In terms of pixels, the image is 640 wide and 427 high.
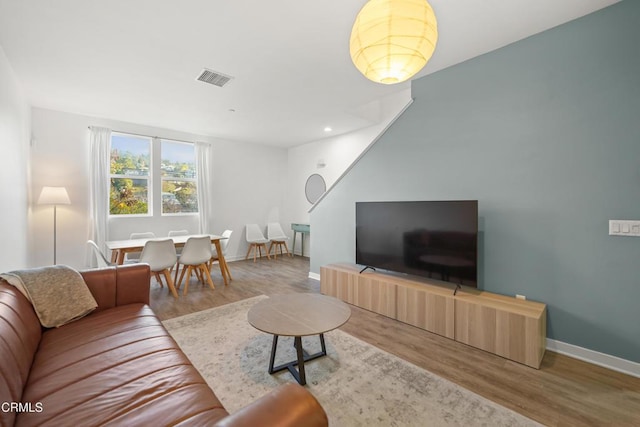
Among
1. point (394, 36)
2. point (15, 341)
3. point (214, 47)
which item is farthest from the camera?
point (214, 47)

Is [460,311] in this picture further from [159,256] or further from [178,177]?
[178,177]

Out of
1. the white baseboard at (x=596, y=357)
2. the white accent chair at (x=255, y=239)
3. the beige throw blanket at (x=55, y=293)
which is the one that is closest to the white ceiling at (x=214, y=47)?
the beige throw blanket at (x=55, y=293)

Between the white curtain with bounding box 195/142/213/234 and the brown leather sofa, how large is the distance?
3.84m

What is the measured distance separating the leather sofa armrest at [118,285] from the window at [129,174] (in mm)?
3144

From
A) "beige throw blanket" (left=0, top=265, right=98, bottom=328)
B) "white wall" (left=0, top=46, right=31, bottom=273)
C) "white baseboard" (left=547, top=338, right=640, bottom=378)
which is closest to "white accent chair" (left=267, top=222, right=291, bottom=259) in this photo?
"white wall" (left=0, top=46, right=31, bottom=273)

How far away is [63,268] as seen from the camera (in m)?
1.98

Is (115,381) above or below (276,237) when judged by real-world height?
below

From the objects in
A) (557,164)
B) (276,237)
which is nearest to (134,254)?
(276,237)

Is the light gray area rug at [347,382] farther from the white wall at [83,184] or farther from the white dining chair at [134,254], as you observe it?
the white wall at [83,184]

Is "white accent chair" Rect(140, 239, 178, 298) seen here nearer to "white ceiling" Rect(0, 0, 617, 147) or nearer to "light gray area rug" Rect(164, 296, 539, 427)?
"light gray area rug" Rect(164, 296, 539, 427)

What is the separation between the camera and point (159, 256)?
350 centimetres

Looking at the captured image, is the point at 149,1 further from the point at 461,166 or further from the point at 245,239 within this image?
the point at 245,239

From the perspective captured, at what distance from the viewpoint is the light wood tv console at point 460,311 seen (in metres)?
2.09

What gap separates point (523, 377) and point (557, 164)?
5.61 feet
